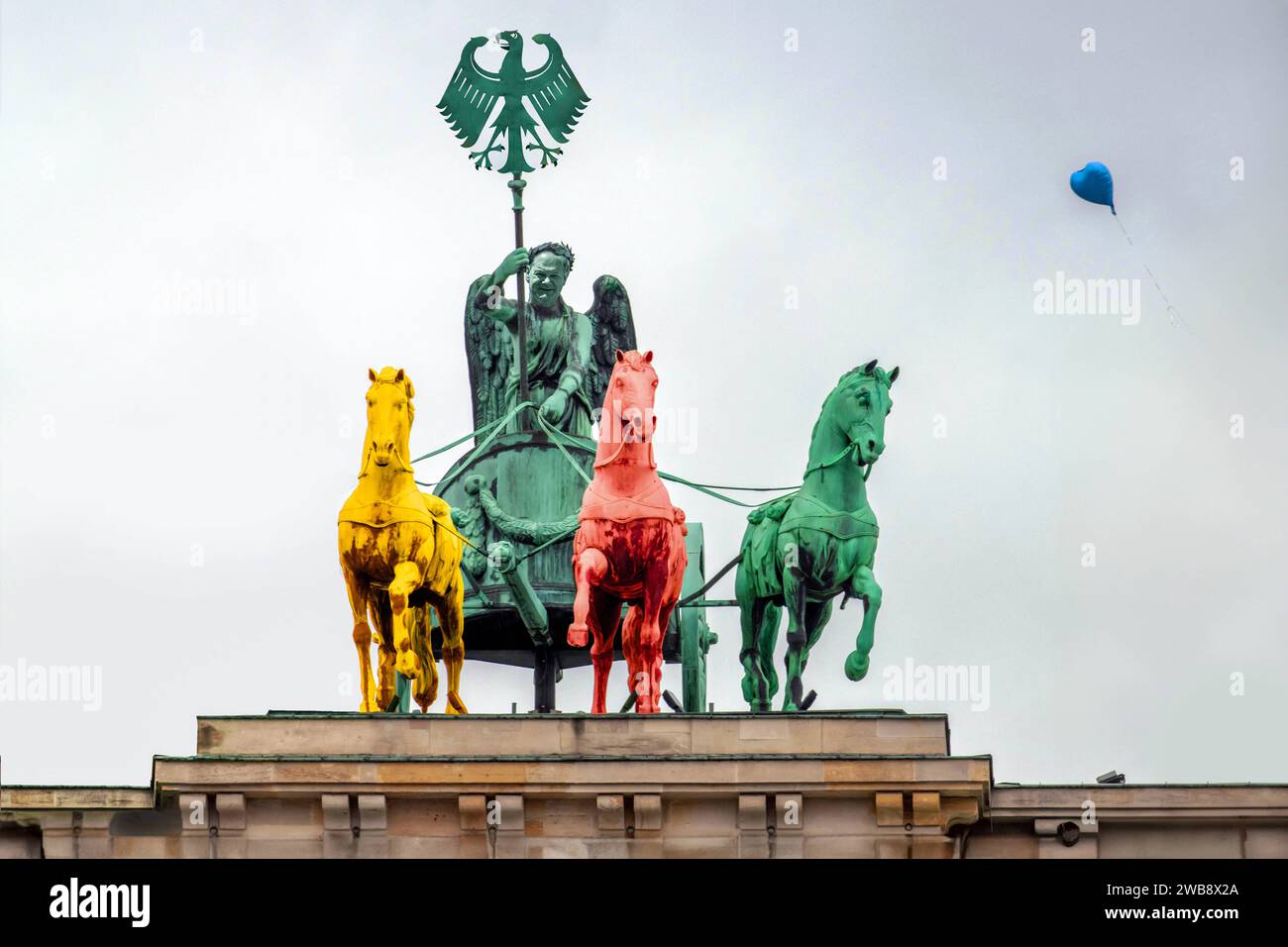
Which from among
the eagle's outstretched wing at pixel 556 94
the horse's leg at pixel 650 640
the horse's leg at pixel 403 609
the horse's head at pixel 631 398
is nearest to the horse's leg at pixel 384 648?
the horse's leg at pixel 403 609

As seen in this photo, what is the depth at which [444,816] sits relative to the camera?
4547 centimetres

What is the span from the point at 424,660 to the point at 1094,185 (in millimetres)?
9005

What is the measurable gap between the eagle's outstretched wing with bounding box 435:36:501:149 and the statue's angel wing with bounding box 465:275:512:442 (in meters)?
1.79

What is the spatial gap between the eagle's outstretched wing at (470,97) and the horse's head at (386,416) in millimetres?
6632

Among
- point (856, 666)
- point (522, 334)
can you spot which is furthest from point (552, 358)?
point (856, 666)

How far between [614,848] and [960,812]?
3427mm

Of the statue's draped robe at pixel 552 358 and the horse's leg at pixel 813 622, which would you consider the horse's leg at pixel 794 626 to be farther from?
the statue's draped robe at pixel 552 358

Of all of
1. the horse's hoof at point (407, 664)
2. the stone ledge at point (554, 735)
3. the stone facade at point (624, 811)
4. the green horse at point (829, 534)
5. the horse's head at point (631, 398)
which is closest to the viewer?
the stone facade at point (624, 811)

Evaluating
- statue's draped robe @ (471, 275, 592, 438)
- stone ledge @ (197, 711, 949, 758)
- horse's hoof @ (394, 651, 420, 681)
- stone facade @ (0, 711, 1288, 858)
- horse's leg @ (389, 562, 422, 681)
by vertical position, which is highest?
statue's draped robe @ (471, 275, 592, 438)

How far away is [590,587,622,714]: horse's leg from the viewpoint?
47.6 metres

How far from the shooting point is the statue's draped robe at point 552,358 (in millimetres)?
52812

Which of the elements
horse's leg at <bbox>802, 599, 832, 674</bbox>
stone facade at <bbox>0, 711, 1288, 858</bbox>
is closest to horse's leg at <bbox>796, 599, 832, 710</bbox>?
horse's leg at <bbox>802, 599, 832, 674</bbox>

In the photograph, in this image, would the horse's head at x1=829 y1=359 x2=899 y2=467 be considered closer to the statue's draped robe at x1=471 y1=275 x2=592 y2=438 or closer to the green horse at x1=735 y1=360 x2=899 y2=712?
the green horse at x1=735 y1=360 x2=899 y2=712

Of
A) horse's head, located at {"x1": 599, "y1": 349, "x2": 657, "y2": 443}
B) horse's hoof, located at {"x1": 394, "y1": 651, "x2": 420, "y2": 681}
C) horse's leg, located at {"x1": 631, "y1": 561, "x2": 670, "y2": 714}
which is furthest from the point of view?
horse's leg, located at {"x1": 631, "y1": 561, "x2": 670, "y2": 714}
